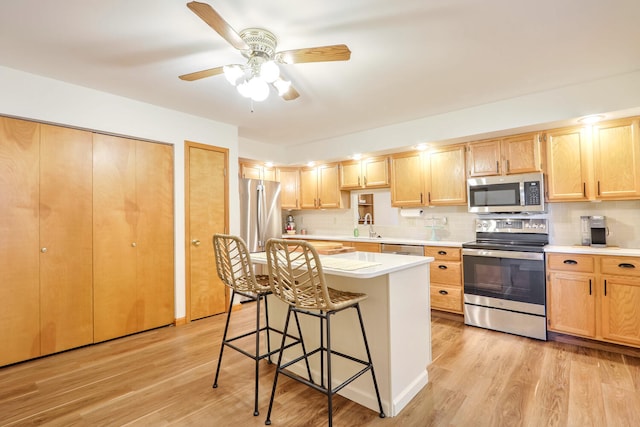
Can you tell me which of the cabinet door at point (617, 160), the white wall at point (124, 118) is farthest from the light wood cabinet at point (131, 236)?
the cabinet door at point (617, 160)

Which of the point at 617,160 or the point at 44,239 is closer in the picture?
the point at 44,239

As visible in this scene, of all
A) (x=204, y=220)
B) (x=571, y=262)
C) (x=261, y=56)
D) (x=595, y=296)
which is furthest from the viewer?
(x=204, y=220)

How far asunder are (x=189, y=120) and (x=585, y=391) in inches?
170

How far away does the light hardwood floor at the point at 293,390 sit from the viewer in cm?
189

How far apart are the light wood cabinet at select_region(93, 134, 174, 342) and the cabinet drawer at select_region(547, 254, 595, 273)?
3.92m

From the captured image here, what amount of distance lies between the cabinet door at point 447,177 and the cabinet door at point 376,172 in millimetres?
632

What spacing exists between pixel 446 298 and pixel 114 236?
143 inches

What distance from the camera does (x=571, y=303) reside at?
2.95 meters

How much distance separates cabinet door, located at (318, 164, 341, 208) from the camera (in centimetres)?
506

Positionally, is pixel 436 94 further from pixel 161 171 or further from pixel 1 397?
pixel 1 397

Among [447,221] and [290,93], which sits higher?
[290,93]

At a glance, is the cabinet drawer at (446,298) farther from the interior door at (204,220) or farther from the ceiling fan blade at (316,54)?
the ceiling fan blade at (316,54)

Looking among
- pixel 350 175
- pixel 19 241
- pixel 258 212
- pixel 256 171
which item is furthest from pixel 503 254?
pixel 19 241

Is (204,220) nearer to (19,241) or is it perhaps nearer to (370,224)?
(19,241)
